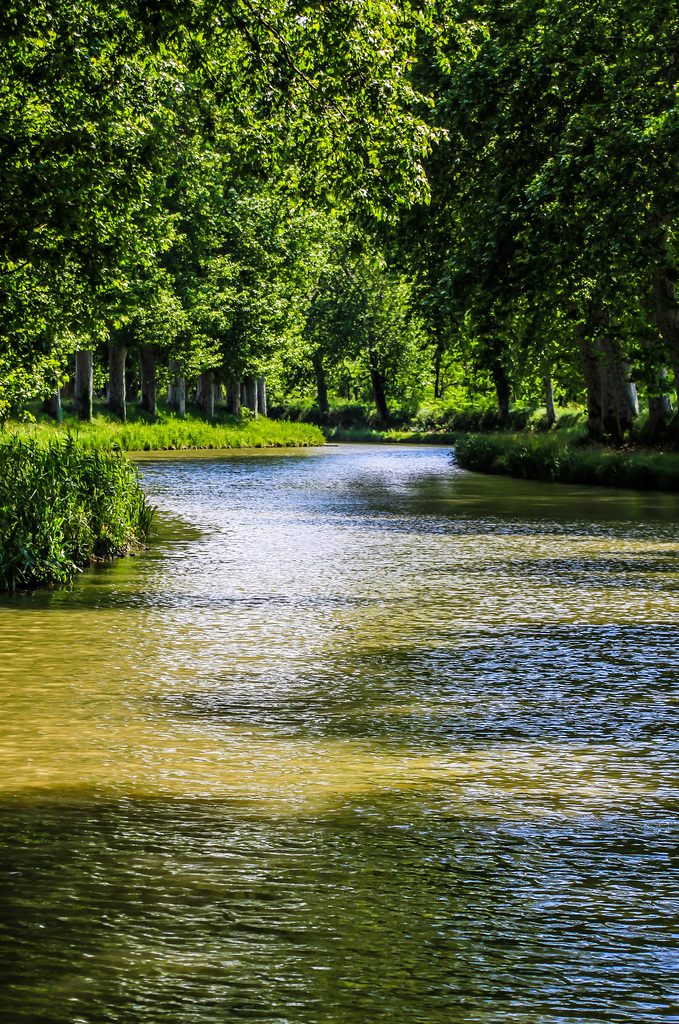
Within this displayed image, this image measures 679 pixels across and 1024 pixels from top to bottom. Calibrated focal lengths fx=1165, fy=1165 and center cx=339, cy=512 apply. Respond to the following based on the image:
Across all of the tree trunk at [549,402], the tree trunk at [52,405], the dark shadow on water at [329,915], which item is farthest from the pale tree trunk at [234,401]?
the dark shadow on water at [329,915]

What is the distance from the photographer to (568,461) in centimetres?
3238

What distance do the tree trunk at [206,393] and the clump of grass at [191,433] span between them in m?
1.45

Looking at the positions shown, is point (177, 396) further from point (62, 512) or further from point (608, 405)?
point (62, 512)

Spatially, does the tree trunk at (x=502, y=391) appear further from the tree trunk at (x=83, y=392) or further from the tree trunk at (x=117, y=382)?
the tree trunk at (x=83, y=392)

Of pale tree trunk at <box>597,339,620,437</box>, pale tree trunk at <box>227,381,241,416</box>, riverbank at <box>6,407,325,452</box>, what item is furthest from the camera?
pale tree trunk at <box>227,381,241,416</box>

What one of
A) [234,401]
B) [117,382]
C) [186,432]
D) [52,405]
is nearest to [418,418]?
[234,401]

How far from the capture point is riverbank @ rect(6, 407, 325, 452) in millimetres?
44344

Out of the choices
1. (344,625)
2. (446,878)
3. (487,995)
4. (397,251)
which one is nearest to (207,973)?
(487,995)

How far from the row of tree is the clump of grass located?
2106 mm

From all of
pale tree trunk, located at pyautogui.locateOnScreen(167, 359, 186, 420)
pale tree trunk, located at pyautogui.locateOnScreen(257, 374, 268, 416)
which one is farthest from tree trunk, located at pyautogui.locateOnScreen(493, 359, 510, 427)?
pale tree trunk, located at pyautogui.locateOnScreen(257, 374, 268, 416)

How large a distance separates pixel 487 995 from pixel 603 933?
698 mm

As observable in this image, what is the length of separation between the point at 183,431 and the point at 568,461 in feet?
82.7

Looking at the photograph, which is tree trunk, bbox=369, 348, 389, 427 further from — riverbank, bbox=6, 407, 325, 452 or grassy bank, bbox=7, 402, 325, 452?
riverbank, bbox=6, 407, 325, 452

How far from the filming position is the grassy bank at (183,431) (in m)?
44.7
